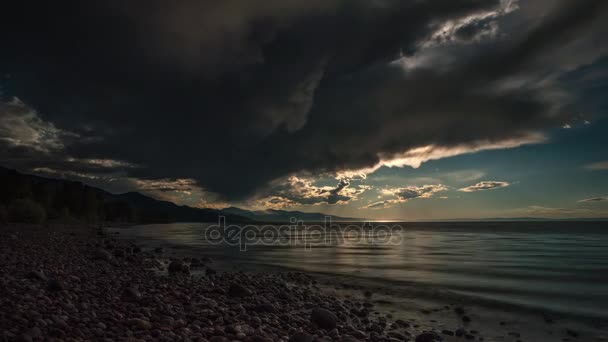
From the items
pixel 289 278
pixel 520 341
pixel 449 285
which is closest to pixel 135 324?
pixel 520 341

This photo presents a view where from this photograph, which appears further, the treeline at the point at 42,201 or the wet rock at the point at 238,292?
the treeline at the point at 42,201

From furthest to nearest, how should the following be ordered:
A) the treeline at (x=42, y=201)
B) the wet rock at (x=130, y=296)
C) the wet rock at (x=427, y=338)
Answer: the treeline at (x=42, y=201) → the wet rock at (x=130, y=296) → the wet rock at (x=427, y=338)

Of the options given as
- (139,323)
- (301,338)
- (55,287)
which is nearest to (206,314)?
(139,323)

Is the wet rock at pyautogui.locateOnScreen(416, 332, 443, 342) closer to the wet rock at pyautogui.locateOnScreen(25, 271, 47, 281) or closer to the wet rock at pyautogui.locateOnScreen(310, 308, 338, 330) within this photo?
the wet rock at pyautogui.locateOnScreen(310, 308, 338, 330)

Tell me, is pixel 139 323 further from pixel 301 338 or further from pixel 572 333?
pixel 572 333

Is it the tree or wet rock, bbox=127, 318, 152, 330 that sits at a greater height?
the tree

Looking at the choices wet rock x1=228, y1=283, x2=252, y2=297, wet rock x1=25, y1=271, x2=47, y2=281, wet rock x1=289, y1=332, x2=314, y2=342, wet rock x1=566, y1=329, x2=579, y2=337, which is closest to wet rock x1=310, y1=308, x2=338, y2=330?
wet rock x1=289, y1=332, x2=314, y2=342

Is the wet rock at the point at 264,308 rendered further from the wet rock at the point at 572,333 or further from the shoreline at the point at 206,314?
the wet rock at the point at 572,333

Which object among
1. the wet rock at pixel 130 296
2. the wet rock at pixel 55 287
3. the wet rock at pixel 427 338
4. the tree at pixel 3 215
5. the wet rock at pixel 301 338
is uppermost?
the tree at pixel 3 215

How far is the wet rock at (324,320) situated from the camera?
8461mm

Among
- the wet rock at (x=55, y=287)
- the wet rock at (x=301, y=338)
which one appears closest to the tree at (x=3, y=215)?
the wet rock at (x=55, y=287)

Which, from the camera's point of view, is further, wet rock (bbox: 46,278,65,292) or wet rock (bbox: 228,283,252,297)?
wet rock (bbox: 228,283,252,297)

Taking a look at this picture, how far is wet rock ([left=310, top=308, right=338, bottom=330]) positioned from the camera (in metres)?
8.46

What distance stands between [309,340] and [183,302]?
14.5 ft
